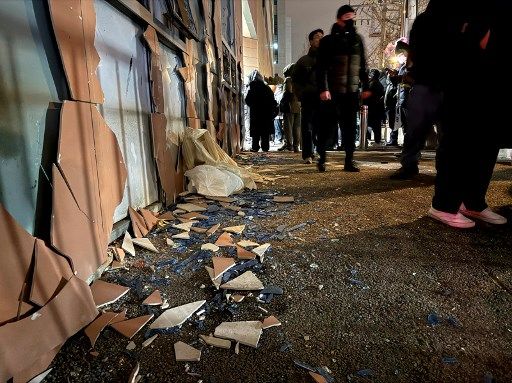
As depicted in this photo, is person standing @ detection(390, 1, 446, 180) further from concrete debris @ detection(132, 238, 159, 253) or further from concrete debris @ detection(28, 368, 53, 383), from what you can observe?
concrete debris @ detection(28, 368, 53, 383)

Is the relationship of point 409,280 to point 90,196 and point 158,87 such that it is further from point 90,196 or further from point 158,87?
point 158,87

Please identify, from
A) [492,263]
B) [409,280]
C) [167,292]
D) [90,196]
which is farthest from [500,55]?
[90,196]

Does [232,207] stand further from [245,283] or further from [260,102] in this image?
[260,102]

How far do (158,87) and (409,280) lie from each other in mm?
2125

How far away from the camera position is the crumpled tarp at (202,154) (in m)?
3.09

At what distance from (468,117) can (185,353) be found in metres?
1.87

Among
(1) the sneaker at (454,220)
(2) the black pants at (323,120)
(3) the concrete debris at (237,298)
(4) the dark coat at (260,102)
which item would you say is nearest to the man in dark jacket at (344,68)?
(2) the black pants at (323,120)

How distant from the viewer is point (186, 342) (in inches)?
39.4

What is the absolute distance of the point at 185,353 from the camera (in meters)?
0.94

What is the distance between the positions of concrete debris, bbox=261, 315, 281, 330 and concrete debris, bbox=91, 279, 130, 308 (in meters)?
0.61

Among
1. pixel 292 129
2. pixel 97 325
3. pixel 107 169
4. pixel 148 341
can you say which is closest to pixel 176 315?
pixel 148 341

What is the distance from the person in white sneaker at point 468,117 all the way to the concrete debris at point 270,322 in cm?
144

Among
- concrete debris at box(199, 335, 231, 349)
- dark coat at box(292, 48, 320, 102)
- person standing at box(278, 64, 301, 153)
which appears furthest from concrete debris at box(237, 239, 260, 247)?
person standing at box(278, 64, 301, 153)

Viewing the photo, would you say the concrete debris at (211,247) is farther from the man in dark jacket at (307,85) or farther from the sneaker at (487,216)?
the man in dark jacket at (307,85)
